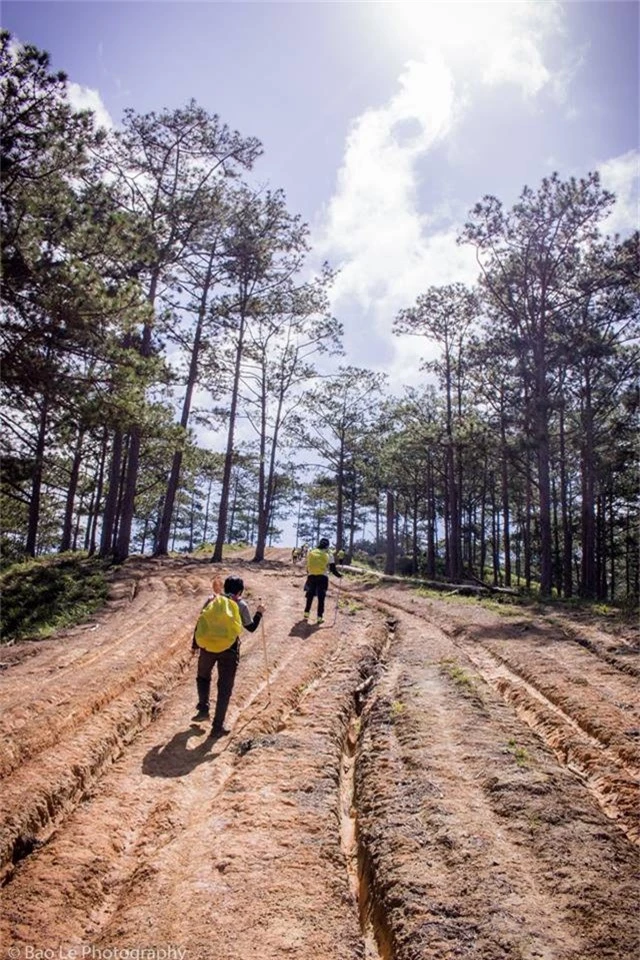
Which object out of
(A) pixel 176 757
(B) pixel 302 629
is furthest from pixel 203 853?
(B) pixel 302 629

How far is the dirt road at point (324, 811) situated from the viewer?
318 cm

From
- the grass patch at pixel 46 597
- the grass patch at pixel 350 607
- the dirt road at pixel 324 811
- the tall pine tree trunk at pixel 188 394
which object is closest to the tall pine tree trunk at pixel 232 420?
the tall pine tree trunk at pixel 188 394

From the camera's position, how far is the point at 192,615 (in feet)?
42.4

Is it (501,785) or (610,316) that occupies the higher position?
(610,316)

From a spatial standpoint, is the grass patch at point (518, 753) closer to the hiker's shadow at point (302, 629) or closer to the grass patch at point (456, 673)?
the grass patch at point (456, 673)

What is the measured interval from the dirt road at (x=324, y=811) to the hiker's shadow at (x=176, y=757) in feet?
0.12

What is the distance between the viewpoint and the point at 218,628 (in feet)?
21.9

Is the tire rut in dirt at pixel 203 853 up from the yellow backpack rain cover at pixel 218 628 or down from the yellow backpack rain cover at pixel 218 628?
down

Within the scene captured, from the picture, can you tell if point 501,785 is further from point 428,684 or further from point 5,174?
point 5,174

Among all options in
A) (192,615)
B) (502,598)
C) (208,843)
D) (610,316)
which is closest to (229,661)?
(208,843)

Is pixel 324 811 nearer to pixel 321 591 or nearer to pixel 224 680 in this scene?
pixel 224 680

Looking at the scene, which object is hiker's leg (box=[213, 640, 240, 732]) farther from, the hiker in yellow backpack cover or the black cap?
the black cap

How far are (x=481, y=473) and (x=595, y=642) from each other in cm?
3262

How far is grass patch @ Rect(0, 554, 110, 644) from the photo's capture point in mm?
13086
